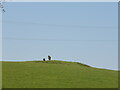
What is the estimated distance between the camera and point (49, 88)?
35.1 meters

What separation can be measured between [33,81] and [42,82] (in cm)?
152

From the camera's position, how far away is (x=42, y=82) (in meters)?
39.2

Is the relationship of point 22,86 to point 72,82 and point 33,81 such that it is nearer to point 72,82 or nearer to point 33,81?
point 33,81

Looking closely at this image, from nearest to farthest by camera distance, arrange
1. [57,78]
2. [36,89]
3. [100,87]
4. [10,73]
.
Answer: [36,89] < [100,87] < [57,78] < [10,73]

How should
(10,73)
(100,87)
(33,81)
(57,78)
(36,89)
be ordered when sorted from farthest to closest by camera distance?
(10,73), (57,78), (33,81), (100,87), (36,89)

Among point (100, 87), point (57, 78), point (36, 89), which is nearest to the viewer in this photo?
point (36, 89)

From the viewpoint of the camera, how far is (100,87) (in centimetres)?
3716

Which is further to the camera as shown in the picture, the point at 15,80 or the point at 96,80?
the point at 96,80

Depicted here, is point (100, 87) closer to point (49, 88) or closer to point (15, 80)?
point (49, 88)

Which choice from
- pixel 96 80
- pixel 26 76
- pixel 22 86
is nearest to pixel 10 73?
pixel 26 76

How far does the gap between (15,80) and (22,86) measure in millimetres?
4383

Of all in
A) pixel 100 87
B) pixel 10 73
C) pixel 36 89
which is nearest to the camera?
pixel 36 89

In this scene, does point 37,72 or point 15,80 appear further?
point 37,72

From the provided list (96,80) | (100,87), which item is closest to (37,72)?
(96,80)
